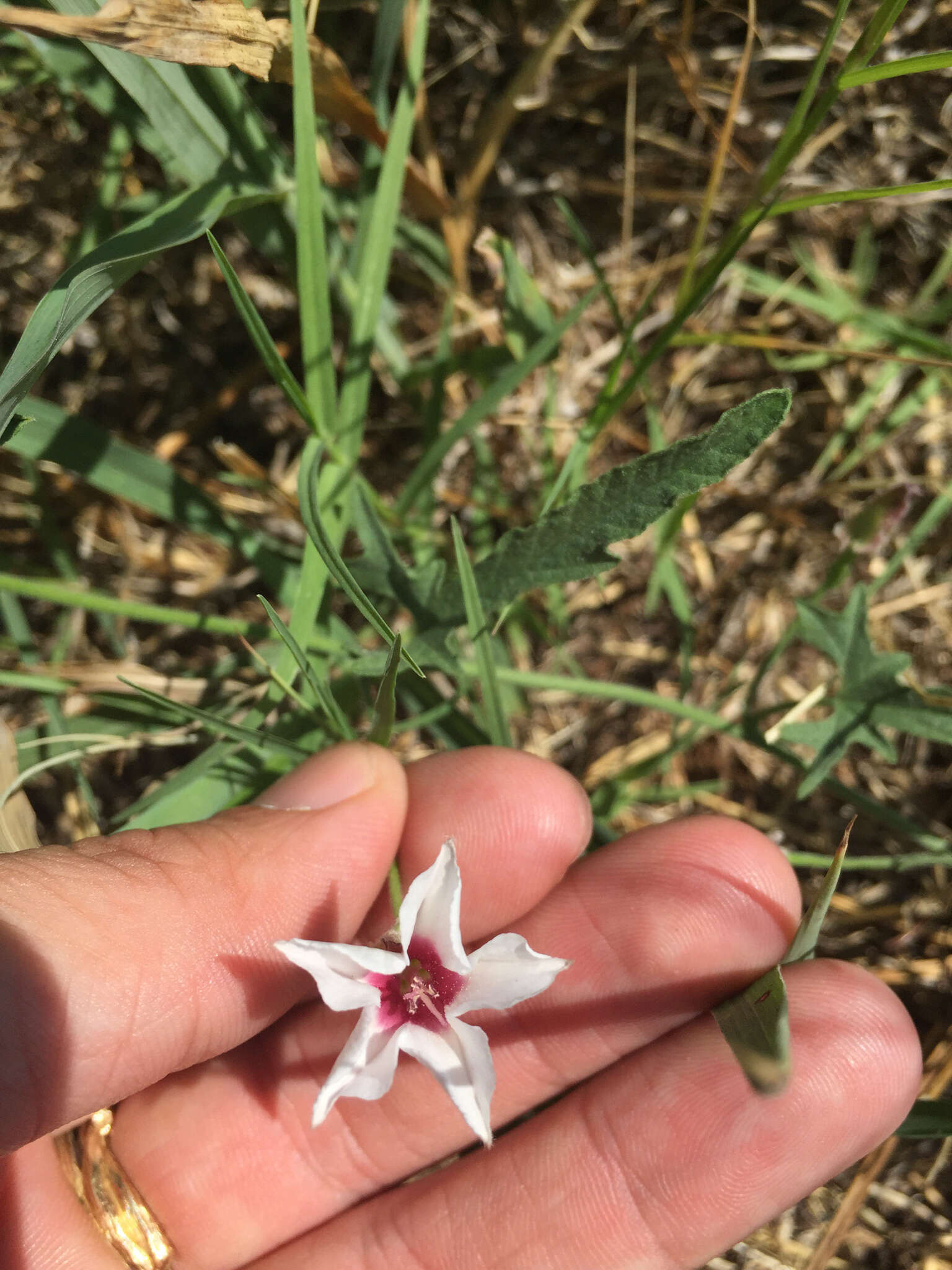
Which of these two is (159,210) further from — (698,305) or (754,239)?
(754,239)

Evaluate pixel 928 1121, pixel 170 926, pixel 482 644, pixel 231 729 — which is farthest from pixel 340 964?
pixel 928 1121

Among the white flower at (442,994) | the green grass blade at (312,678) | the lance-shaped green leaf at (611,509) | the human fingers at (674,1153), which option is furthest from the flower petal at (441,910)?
the human fingers at (674,1153)

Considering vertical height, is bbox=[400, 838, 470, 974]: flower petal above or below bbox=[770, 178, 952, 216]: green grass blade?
below

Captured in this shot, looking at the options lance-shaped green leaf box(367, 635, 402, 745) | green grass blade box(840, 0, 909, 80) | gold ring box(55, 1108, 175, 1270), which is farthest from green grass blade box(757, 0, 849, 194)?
gold ring box(55, 1108, 175, 1270)

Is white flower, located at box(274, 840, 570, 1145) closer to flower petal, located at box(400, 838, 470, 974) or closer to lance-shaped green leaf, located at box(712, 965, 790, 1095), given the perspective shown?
flower petal, located at box(400, 838, 470, 974)

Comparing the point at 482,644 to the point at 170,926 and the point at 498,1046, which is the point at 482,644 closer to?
the point at 170,926

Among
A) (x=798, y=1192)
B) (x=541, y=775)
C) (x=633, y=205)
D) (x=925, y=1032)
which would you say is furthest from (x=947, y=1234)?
(x=633, y=205)
